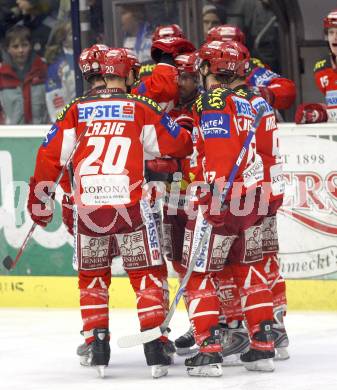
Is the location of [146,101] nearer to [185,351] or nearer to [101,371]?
[101,371]

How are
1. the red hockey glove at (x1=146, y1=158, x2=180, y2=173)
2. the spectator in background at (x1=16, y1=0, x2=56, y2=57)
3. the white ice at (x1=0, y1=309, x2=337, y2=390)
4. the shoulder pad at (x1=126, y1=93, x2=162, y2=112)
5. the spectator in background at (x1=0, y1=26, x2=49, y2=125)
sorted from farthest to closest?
the spectator in background at (x1=16, y1=0, x2=56, y2=57) → the spectator in background at (x1=0, y1=26, x2=49, y2=125) → the red hockey glove at (x1=146, y1=158, x2=180, y2=173) → the shoulder pad at (x1=126, y1=93, x2=162, y2=112) → the white ice at (x1=0, y1=309, x2=337, y2=390)

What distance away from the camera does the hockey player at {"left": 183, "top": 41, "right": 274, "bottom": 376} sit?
7.20m

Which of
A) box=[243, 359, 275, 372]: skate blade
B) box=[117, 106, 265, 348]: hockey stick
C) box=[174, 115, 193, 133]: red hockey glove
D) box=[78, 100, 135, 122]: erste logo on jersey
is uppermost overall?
box=[78, 100, 135, 122]: erste logo on jersey

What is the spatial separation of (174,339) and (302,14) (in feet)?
12.3

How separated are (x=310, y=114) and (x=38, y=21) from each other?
3279 millimetres

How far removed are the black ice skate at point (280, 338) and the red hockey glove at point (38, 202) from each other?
1.38m

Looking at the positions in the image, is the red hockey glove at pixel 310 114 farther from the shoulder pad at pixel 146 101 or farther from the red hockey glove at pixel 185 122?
the shoulder pad at pixel 146 101

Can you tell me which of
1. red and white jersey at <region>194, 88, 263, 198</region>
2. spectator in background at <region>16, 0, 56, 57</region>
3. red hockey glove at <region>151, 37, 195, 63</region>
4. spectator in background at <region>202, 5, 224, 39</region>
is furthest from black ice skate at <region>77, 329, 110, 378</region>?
spectator in background at <region>16, 0, 56, 57</region>

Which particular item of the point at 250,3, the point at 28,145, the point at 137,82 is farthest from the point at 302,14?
the point at 137,82

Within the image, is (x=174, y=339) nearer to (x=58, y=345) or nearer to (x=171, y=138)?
(x=58, y=345)

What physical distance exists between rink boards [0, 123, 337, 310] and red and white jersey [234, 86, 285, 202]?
132cm

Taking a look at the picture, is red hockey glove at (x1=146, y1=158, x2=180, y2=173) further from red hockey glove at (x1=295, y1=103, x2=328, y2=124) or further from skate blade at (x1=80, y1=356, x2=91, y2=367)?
red hockey glove at (x1=295, y1=103, x2=328, y2=124)

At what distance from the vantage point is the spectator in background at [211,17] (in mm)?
11234

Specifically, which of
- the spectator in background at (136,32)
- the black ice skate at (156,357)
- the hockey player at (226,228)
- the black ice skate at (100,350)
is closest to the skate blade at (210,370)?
the hockey player at (226,228)
